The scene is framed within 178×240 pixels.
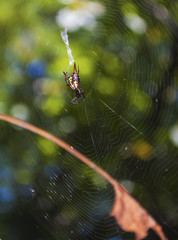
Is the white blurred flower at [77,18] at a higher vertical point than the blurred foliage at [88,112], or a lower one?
higher

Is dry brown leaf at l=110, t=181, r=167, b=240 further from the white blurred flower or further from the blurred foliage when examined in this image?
the white blurred flower

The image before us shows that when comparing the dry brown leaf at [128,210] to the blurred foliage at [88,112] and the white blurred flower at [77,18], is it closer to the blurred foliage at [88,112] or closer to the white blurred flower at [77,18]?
the blurred foliage at [88,112]

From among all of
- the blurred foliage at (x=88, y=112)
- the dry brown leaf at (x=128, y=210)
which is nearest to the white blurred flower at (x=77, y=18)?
the blurred foliage at (x=88, y=112)

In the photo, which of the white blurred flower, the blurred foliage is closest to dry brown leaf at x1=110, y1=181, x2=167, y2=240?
the blurred foliage

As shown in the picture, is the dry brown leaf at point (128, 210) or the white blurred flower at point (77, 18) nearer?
the dry brown leaf at point (128, 210)

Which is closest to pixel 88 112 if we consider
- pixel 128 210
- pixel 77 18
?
pixel 77 18

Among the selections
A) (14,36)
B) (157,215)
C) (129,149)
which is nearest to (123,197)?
(157,215)

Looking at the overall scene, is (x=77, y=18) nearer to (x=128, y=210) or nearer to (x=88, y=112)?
(x=88, y=112)

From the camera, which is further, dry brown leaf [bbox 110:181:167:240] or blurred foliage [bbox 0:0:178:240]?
blurred foliage [bbox 0:0:178:240]

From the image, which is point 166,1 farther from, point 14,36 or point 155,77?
point 14,36
